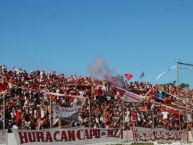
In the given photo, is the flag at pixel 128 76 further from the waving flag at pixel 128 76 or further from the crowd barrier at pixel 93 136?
the crowd barrier at pixel 93 136

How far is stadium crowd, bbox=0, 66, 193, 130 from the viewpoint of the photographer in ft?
97.9

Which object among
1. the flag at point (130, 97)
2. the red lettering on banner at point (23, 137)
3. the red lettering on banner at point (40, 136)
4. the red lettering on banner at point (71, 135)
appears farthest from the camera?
the flag at point (130, 97)

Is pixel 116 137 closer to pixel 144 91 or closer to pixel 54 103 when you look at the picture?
pixel 54 103

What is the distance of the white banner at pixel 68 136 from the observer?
2812 cm

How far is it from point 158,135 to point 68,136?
7.39m

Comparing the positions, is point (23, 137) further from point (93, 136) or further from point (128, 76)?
point (128, 76)

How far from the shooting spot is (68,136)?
99.5 feet

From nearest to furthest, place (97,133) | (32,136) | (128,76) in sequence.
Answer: (32,136), (97,133), (128,76)

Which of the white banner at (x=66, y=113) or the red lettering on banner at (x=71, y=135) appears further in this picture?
the red lettering on banner at (x=71, y=135)

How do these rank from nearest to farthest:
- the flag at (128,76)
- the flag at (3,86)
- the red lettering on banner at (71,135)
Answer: the flag at (3,86) < the red lettering on banner at (71,135) < the flag at (128,76)

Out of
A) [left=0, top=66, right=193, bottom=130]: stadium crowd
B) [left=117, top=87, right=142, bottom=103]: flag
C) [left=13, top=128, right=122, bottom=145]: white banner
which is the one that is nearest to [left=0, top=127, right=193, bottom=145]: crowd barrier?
[left=13, top=128, right=122, bottom=145]: white banner

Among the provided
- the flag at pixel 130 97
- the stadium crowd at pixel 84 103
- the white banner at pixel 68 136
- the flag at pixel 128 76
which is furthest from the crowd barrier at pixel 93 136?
the flag at pixel 128 76

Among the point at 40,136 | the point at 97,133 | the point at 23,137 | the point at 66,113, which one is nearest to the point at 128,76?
the point at 97,133

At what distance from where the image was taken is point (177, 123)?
124 ft
